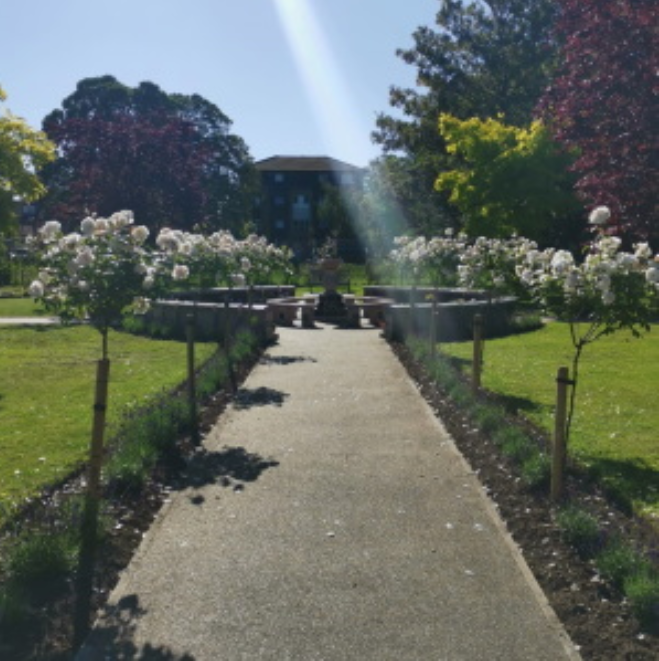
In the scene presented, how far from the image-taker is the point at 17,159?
24.8 meters

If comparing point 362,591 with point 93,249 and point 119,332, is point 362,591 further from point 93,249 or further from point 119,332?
point 119,332

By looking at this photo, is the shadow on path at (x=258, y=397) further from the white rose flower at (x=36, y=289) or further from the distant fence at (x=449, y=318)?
the distant fence at (x=449, y=318)

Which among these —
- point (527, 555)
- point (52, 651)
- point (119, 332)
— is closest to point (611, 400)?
point (527, 555)

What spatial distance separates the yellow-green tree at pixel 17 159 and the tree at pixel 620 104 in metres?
18.5

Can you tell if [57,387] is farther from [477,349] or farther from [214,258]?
[477,349]

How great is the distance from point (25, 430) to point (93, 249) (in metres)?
3.31

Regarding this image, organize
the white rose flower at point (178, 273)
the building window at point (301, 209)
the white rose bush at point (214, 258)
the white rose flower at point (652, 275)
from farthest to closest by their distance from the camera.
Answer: the building window at point (301, 209), the white rose bush at point (214, 258), the white rose flower at point (178, 273), the white rose flower at point (652, 275)

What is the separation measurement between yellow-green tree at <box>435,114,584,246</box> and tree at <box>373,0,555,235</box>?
35.4 ft

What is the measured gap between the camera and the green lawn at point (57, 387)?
8.46 metres

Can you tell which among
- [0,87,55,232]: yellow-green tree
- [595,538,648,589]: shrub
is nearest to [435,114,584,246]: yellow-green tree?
[0,87,55,232]: yellow-green tree

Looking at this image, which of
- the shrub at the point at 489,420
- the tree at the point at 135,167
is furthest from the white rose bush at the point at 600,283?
the tree at the point at 135,167

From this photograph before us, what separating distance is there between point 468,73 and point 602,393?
36.1 metres

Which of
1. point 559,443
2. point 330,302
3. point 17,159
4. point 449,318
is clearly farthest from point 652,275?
point 17,159

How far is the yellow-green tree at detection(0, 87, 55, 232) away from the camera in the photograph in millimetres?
24703
